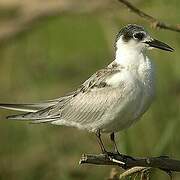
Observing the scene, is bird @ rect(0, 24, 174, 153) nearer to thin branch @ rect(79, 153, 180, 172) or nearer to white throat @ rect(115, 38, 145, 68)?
white throat @ rect(115, 38, 145, 68)

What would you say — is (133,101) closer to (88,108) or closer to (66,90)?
(88,108)

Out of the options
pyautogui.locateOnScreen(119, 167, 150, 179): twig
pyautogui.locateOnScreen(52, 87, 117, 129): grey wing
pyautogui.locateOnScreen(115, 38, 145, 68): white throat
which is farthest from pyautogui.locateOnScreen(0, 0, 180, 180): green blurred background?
pyautogui.locateOnScreen(119, 167, 150, 179): twig

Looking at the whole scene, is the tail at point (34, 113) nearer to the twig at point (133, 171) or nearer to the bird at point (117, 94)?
the bird at point (117, 94)

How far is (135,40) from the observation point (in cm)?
416

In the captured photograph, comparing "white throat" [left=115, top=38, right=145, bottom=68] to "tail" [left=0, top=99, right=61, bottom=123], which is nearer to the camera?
"white throat" [left=115, top=38, right=145, bottom=68]

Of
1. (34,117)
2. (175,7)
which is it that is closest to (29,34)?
(175,7)

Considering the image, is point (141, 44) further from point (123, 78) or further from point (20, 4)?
point (20, 4)

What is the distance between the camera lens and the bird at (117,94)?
3.94 meters

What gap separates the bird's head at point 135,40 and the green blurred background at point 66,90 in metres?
0.97

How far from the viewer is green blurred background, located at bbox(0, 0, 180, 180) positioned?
5.83 m

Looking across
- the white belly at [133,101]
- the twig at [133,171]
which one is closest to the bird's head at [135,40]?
the white belly at [133,101]

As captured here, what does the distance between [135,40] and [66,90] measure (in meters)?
3.11

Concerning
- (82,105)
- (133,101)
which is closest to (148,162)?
(133,101)

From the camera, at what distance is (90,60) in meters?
7.22
